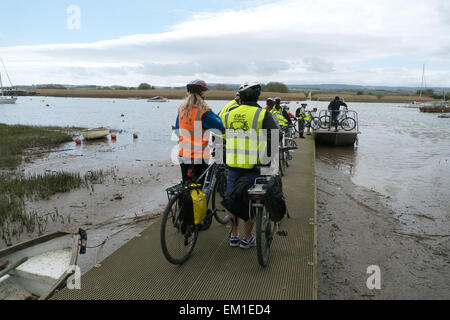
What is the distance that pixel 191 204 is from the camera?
3.59 m

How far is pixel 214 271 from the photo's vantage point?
3.58 m

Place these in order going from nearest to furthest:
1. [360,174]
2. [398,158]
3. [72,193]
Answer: [72,193], [360,174], [398,158]

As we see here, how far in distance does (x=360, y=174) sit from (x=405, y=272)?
702 cm

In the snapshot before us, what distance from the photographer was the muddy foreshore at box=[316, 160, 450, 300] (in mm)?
4277

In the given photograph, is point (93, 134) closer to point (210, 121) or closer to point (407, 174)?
point (407, 174)

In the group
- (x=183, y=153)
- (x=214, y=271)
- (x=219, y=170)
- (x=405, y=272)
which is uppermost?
(x=183, y=153)

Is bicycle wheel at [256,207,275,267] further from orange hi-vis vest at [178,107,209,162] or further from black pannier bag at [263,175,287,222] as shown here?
orange hi-vis vest at [178,107,209,162]

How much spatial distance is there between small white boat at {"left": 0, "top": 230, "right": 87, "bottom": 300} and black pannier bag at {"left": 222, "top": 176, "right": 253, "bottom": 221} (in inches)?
82.4

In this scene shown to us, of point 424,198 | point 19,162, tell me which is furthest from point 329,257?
point 19,162

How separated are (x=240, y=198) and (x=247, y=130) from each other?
776 millimetres

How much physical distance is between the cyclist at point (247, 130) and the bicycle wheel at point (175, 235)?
669mm

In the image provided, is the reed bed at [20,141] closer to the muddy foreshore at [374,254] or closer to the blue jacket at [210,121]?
the blue jacket at [210,121]

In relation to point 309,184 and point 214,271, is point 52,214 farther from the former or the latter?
point 309,184

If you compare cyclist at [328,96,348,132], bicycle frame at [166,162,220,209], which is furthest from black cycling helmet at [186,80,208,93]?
cyclist at [328,96,348,132]
